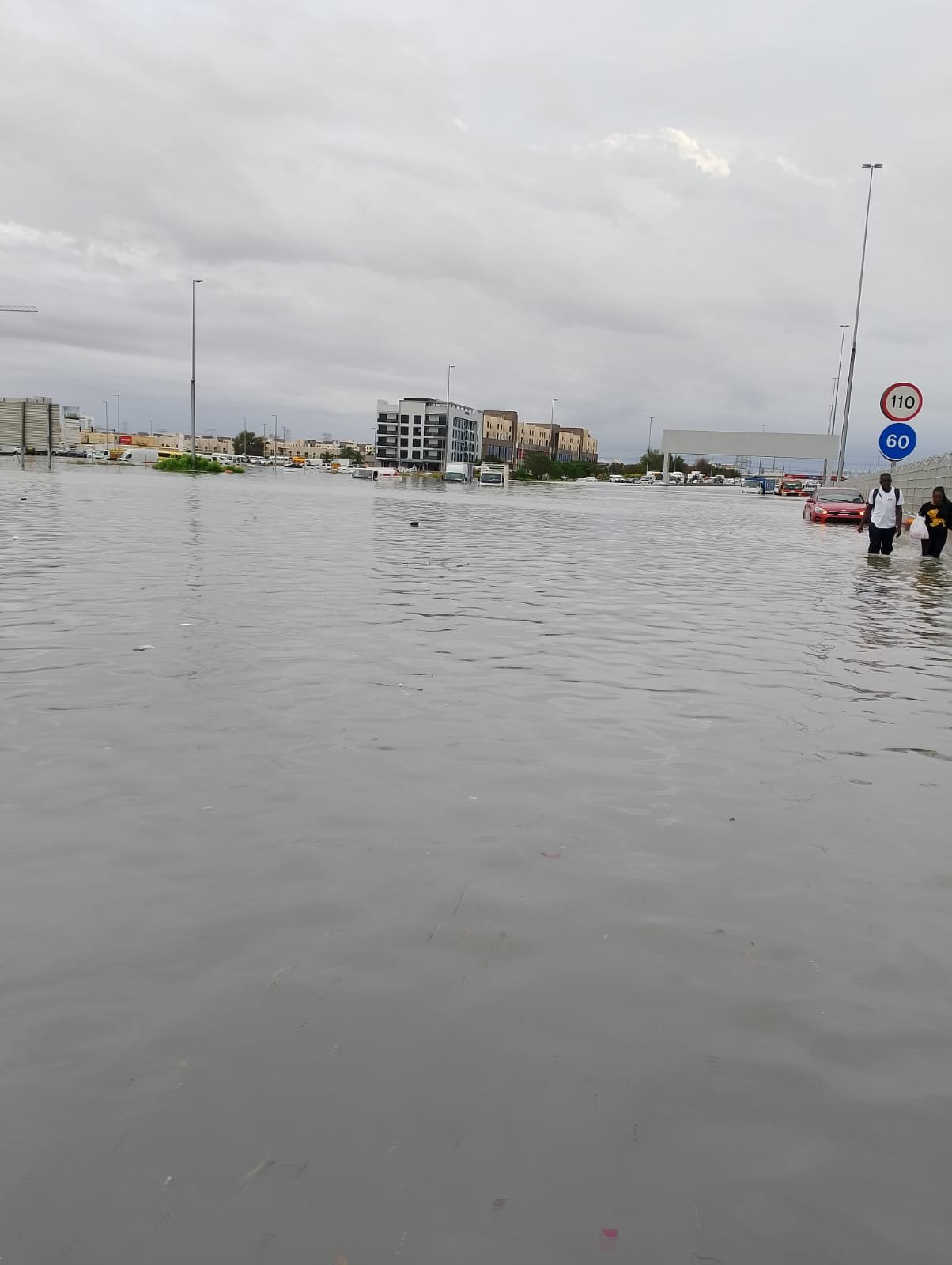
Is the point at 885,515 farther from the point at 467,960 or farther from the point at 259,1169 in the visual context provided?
the point at 259,1169

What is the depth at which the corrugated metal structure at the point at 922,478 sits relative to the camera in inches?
1000

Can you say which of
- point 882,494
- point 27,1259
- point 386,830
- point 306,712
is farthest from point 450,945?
point 882,494

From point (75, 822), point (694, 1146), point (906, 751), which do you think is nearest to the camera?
point (694, 1146)

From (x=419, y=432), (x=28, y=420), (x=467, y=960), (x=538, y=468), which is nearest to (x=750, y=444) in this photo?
(x=538, y=468)

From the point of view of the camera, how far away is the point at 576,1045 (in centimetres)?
295

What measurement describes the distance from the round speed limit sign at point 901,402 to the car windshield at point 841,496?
65.1 ft

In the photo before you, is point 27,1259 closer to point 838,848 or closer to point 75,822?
point 75,822

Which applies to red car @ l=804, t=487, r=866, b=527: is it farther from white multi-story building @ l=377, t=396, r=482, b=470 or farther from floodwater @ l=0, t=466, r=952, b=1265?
white multi-story building @ l=377, t=396, r=482, b=470

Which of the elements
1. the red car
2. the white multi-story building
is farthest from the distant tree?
the red car

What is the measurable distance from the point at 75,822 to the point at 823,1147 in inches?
130

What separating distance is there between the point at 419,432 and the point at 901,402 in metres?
167

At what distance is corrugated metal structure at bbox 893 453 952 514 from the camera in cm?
2539

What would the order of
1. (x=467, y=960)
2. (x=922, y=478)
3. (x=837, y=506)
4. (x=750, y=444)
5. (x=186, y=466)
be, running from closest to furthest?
(x=467, y=960), (x=922, y=478), (x=837, y=506), (x=186, y=466), (x=750, y=444)

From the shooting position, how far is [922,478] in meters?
28.6
